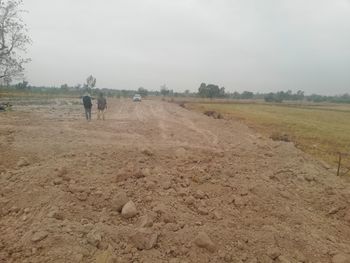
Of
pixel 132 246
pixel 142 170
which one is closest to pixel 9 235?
pixel 132 246

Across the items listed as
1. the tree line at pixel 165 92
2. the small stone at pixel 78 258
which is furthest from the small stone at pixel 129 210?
the tree line at pixel 165 92

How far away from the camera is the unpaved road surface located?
504 cm

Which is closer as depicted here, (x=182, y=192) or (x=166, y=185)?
(x=182, y=192)

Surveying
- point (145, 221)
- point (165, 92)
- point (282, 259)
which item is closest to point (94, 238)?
point (145, 221)

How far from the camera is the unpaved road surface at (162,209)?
5035 millimetres

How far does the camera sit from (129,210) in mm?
5828

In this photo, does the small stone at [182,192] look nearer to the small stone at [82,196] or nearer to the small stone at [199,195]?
the small stone at [199,195]

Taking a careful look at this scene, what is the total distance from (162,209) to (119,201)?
78 centimetres

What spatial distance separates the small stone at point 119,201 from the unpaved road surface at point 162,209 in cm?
2

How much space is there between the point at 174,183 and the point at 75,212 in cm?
227

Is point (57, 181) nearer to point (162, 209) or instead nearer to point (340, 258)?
point (162, 209)

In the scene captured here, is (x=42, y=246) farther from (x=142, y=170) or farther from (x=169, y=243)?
(x=142, y=170)

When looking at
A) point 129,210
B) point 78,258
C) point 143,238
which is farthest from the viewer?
point 129,210

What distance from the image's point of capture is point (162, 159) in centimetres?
912
